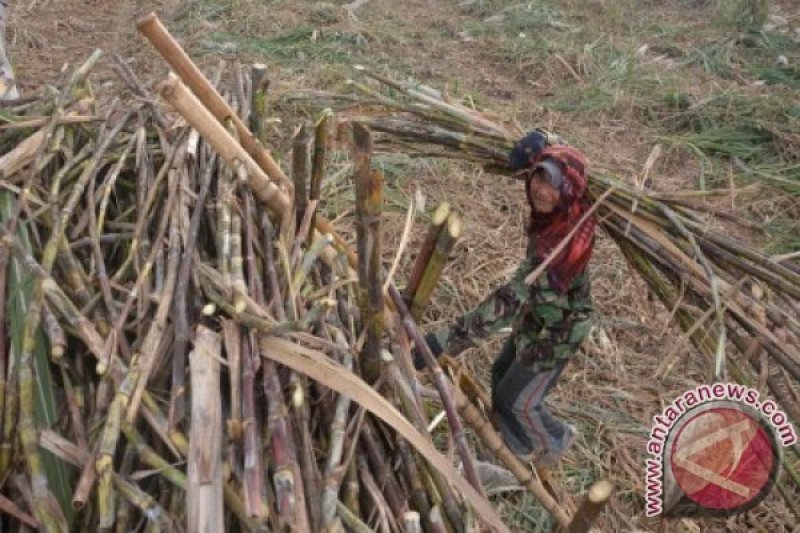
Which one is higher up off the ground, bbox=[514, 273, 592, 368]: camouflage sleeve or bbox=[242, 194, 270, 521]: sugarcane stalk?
bbox=[242, 194, 270, 521]: sugarcane stalk

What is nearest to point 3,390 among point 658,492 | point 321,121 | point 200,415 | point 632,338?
point 200,415

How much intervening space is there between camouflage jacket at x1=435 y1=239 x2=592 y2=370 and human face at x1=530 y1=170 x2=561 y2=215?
0.18 metres

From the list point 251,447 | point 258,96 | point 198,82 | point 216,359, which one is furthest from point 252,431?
point 258,96

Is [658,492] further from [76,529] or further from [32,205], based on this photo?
[32,205]

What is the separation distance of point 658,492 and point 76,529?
5.66ft

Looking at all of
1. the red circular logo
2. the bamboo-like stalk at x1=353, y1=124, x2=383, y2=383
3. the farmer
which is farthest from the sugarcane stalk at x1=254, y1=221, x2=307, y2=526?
the red circular logo

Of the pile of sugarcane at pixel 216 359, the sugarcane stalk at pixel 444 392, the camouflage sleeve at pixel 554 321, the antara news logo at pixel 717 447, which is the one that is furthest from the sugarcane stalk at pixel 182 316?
the antara news logo at pixel 717 447

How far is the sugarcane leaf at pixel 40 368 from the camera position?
126cm

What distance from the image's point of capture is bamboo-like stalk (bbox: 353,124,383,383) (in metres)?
1.21

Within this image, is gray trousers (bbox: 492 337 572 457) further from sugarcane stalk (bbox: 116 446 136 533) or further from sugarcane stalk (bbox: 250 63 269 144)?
sugarcane stalk (bbox: 116 446 136 533)

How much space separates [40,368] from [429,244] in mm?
827

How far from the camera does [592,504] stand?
1055 mm

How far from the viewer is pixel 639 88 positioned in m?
5.46

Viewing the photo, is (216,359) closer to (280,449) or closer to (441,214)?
(280,449)
